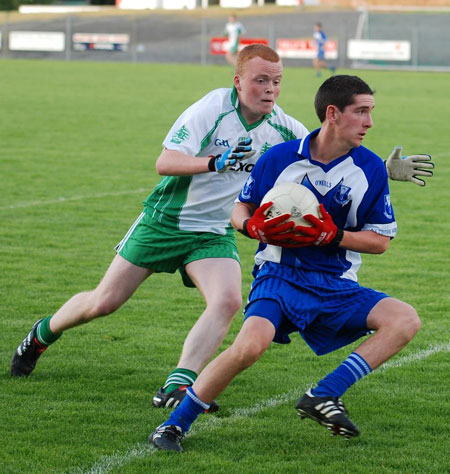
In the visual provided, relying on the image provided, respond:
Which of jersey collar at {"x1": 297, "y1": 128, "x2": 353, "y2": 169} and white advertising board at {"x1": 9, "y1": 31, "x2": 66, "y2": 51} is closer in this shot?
jersey collar at {"x1": 297, "y1": 128, "x2": 353, "y2": 169}

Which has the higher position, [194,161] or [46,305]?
[194,161]

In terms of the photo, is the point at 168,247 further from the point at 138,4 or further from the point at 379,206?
the point at 138,4

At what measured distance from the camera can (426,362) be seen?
20.5 ft

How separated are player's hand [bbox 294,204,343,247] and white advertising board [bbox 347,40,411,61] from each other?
38.1 m

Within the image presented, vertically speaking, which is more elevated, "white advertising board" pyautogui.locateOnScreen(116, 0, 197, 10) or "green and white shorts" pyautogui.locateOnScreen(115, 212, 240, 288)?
"white advertising board" pyautogui.locateOnScreen(116, 0, 197, 10)

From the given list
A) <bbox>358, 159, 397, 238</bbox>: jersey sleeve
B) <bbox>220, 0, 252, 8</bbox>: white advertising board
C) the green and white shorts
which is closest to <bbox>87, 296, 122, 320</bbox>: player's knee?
the green and white shorts

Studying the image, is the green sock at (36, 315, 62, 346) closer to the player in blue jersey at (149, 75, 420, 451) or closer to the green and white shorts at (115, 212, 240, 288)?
the green and white shorts at (115, 212, 240, 288)

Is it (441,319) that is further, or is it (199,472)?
(441,319)

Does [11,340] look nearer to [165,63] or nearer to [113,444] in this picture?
[113,444]

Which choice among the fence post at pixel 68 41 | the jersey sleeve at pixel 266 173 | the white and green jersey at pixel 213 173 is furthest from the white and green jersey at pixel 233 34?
the jersey sleeve at pixel 266 173

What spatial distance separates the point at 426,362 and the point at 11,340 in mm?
2631

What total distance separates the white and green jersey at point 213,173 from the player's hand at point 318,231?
1165 mm

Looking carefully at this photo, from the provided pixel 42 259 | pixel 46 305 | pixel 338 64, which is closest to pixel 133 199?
pixel 42 259

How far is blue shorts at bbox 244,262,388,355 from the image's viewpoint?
468 centimetres
